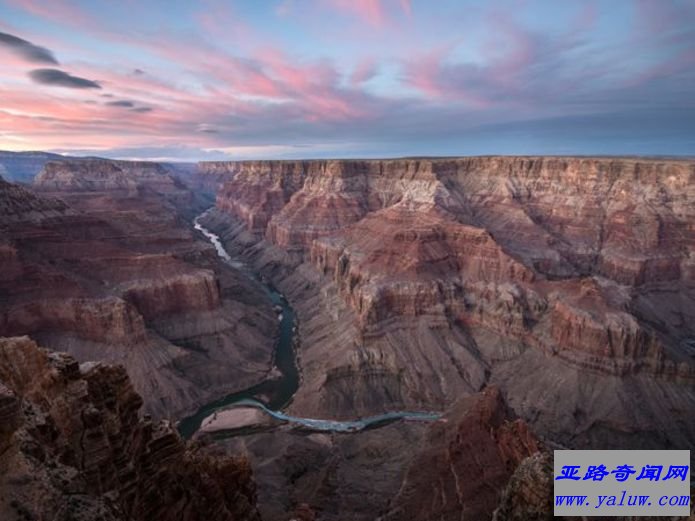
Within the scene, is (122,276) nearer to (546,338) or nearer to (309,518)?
(309,518)

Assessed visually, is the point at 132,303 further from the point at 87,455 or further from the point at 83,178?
the point at 83,178

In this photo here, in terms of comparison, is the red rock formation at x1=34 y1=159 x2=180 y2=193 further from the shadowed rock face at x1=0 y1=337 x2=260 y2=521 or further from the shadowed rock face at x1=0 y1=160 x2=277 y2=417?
the shadowed rock face at x1=0 y1=337 x2=260 y2=521

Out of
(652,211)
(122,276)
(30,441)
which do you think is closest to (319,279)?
(122,276)

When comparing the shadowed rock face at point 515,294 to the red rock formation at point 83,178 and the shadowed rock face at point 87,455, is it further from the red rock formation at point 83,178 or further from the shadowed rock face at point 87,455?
the red rock formation at point 83,178

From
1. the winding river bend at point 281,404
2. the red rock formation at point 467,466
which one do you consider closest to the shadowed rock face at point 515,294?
the winding river bend at point 281,404

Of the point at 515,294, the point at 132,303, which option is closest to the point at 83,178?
the point at 132,303

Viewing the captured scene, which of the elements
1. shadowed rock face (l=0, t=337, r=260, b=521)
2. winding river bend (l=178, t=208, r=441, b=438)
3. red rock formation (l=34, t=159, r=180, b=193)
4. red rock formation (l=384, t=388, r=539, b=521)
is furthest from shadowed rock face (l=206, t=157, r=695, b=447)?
red rock formation (l=34, t=159, r=180, b=193)
